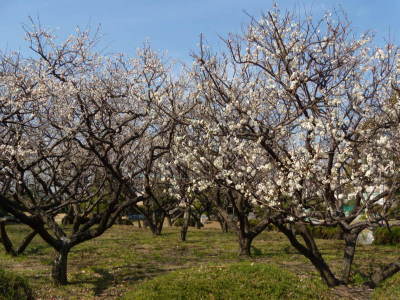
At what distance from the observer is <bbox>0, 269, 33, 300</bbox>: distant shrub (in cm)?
660

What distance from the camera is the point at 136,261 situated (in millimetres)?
14219

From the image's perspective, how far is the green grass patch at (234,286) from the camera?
8.00 m

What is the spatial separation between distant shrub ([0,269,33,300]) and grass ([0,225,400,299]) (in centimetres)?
204

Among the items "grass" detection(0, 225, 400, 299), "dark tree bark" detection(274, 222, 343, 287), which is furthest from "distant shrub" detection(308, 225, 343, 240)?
"dark tree bark" detection(274, 222, 343, 287)

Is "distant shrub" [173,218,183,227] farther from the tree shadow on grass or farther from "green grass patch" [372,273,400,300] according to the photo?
"green grass patch" [372,273,400,300]

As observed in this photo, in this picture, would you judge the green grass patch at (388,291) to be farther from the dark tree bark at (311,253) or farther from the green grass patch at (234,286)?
the green grass patch at (234,286)

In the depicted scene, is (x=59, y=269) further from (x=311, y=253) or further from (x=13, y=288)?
(x=311, y=253)

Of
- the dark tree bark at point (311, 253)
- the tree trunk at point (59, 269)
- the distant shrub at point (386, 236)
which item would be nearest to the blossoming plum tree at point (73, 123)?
the tree trunk at point (59, 269)

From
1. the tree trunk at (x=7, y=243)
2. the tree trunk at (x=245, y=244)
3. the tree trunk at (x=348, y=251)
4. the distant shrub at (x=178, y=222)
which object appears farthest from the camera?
the distant shrub at (x=178, y=222)

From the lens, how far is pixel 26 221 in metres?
9.54

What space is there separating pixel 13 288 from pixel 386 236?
55.9ft

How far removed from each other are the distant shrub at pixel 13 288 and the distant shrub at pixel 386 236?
Answer: 53.8 feet

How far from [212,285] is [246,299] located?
0.83m

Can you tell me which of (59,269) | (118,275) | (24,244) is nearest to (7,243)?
(24,244)
